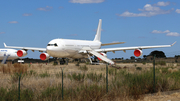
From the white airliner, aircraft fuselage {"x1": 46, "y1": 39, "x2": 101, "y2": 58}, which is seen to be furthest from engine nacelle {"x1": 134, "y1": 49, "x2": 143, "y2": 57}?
aircraft fuselage {"x1": 46, "y1": 39, "x2": 101, "y2": 58}

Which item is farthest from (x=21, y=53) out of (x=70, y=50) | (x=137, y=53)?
(x=137, y=53)

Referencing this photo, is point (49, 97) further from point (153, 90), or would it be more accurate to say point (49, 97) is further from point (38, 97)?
point (153, 90)

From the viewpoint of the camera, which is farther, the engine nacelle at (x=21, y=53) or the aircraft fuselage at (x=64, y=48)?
the engine nacelle at (x=21, y=53)

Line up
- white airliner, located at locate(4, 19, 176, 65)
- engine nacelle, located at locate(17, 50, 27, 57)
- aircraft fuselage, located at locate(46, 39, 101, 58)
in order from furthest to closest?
1. engine nacelle, located at locate(17, 50, 27, 57)
2. white airliner, located at locate(4, 19, 176, 65)
3. aircraft fuselage, located at locate(46, 39, 101, 58)

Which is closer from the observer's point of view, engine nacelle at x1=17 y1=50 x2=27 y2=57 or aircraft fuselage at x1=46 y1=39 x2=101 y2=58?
aircraft fuselage at x1=46 y1=39 x2=101 y2=58

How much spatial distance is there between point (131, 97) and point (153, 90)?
2.89 meters

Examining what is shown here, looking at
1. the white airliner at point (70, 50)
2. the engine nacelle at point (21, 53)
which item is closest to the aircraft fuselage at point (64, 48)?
the white airliner at point (70, 50)

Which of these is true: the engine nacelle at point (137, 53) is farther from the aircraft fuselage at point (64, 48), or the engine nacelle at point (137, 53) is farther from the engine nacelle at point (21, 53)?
the engine nacelle at point (21, 53)

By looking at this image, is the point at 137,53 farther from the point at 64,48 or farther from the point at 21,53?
the point at 21,53

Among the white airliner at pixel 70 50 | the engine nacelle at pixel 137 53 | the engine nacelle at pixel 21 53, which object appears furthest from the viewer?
the engine nacelle at pixel 21 53

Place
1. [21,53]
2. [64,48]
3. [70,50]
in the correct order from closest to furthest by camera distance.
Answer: [64,48], [70,50], [21,53]

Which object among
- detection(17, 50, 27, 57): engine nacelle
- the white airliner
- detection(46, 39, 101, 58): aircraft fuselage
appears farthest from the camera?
detection(17, 50, 27, 57): engine nacelle

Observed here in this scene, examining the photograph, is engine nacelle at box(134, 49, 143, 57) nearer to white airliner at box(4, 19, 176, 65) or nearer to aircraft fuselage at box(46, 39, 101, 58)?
white airliner at box(4, 19, 176, 65)

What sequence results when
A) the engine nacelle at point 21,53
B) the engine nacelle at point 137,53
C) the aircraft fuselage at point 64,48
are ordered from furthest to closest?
the engine nacelle at point 21,53 → the engine nacelle at point 137,53 → the aircraft fuselage at point 64,48
